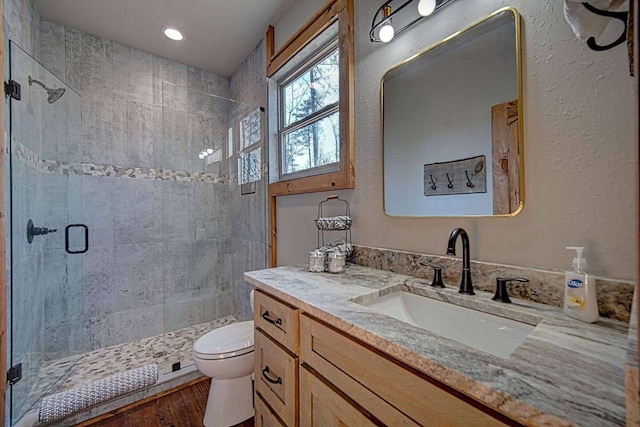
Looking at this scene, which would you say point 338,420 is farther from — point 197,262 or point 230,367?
point 197,262

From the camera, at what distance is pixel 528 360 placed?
20.5 inches

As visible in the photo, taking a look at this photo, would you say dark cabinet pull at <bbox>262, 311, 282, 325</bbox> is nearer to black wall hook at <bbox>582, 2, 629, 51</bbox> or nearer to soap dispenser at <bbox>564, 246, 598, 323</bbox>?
soap dispenser at <bbox>564, 246, 598, 323</bbox>

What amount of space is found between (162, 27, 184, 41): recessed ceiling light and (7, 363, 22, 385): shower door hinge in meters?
2.46

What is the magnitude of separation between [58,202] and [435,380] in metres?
2.69

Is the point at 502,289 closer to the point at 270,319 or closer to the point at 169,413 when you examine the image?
the point at 270,319

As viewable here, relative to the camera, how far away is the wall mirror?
0.90 metres

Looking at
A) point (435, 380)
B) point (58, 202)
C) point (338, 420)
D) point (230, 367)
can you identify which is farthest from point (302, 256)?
point (58, 202)

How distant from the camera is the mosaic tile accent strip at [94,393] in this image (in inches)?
60.5

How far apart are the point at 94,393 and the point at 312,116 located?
2.23 metres

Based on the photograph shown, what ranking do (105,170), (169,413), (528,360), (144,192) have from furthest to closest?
(144,192)
(105,170)
(169,413)
(528,360)

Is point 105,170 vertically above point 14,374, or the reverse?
point 105,170

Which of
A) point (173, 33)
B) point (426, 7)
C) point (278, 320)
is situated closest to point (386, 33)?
point (426, 7)

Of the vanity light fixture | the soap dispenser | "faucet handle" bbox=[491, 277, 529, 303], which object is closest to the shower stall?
the vanity light fixture

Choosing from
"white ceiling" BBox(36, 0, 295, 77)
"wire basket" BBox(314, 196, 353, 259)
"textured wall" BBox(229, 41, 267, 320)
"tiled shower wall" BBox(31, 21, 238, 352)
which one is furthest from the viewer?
"textured wall" BBox(229, 41, 267, 320)
